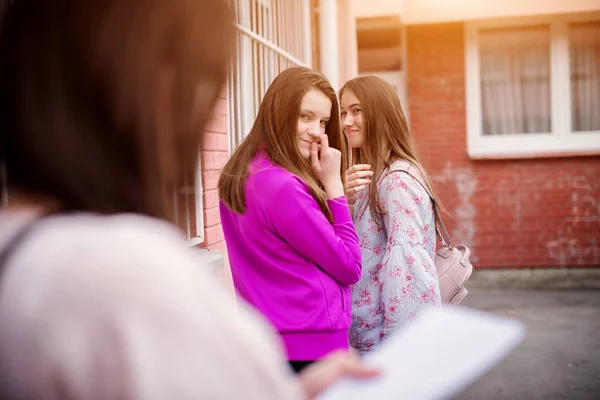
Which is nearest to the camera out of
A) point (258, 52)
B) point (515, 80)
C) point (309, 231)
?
point (309, 231)

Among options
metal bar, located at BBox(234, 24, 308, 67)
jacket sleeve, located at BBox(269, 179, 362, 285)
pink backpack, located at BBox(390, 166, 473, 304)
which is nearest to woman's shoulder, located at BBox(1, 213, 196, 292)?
jacket sleeve, located at BBox(269, 179, 362, 285)

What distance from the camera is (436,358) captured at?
88cm

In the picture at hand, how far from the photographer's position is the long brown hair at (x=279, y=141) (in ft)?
7.58

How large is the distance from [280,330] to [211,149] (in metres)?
1.52

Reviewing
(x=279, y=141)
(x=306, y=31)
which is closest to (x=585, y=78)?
(x=306, y=31)

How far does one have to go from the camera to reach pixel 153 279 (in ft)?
2.17

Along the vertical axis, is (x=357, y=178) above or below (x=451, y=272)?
above

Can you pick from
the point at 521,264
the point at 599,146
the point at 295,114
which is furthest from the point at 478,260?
the point at 295,114

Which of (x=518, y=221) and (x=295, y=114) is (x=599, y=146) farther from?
(x=295, y=114)

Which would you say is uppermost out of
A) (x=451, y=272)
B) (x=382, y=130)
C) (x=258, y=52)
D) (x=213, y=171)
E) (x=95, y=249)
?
(x=258, y=52)

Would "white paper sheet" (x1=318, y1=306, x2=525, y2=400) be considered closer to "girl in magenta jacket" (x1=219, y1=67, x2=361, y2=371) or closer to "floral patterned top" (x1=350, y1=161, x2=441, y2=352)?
"girl in magenta jacket" (x1=219, y1=67, x2=361, y2=371)

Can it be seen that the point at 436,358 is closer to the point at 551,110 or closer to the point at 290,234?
the point at 290,234

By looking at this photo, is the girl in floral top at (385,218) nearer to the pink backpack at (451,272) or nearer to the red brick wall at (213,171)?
the pink backpack at (451,272)

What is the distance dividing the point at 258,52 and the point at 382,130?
186cm
